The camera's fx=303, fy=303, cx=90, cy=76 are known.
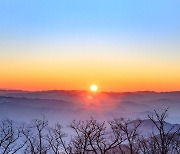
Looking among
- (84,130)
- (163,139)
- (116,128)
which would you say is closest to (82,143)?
(84,130)

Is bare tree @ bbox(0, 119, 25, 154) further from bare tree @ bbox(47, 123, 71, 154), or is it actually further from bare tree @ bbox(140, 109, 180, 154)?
bare tree @ bbox(140, 109, 180, 154)

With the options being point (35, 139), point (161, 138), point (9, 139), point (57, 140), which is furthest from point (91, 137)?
point (35, 139)

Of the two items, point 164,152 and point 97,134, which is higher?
point 97,134

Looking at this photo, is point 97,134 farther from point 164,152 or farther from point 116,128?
point 164,152

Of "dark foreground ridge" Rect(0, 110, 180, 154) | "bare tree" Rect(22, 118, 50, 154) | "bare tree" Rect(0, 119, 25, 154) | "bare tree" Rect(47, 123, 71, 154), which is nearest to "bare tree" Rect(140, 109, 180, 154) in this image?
"dark foreground ridge" Rect(0, 110, 180, 154)

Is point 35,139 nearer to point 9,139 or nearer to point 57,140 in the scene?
point 57,140

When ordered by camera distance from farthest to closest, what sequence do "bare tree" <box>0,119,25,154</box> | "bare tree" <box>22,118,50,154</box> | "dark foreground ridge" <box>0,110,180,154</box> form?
1. "bare tree" <box>22,118,50,154</box>
2. "bare tree" <box>0,119,25,154</box>
3. "dark foreground ridge" <box>0,110,180,154</box>

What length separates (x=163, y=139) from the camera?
54.2 ft

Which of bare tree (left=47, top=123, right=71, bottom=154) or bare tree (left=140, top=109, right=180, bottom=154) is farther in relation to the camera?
bare tree (left=47, top=123, right=71, bottom=154)

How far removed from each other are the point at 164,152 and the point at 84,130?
4.93 m

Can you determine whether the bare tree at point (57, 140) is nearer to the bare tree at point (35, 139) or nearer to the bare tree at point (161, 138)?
the bare tree at point (35, 139)

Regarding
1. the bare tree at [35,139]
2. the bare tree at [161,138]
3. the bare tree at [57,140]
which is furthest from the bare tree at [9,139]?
the bare tree at [161,138]

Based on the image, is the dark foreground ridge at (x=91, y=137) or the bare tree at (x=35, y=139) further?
the bare tree at (x=35, y=139)

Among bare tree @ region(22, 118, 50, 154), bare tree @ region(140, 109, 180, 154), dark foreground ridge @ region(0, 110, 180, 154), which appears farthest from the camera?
bare tree @ region(22, 118, 50, 154)
